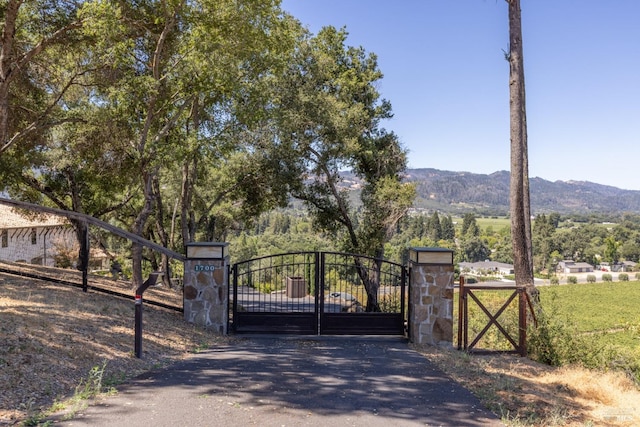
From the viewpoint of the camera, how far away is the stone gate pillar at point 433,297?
8.58m

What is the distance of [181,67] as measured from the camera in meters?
10.9

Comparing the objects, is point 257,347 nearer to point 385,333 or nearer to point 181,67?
point 385,333

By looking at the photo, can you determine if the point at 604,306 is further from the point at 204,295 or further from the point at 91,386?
the point at 91,386

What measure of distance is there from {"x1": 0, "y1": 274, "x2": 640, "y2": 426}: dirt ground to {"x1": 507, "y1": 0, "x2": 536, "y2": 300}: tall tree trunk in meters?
2.33

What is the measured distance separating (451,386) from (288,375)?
2.10 m

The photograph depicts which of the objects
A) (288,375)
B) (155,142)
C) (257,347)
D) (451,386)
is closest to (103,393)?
(288,375)

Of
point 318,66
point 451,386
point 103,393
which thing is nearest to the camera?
point 103,393

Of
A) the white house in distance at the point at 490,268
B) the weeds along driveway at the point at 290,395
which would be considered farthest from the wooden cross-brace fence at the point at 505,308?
the white house in distance at the point at 490,268

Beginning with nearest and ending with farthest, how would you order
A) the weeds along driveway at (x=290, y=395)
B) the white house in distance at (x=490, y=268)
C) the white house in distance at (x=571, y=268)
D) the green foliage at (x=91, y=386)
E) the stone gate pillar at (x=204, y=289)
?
the weeds along driveway at (x=290, y=395), the green foliage at (x=91, y=386), the stone gate pillar at (x=204, y=289), the white house in distance at (x=571, y=268), the white house in distance at (x=490, y=268)

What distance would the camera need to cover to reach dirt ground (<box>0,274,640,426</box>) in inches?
185

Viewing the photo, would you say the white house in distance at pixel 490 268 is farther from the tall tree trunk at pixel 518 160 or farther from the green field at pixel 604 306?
the tall tree trunk at pixel 518 160

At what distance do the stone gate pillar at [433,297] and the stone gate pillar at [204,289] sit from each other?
3.81 m

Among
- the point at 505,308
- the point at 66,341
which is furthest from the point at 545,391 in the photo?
the point at 66,341

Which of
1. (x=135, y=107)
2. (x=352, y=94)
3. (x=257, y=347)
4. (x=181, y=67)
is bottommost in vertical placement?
(x=257, y=347)
